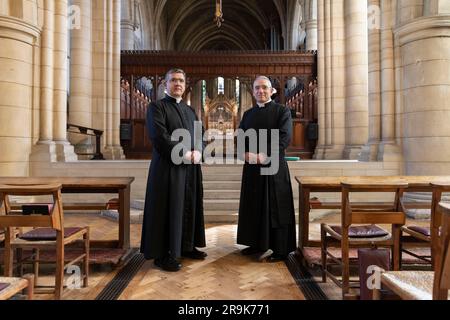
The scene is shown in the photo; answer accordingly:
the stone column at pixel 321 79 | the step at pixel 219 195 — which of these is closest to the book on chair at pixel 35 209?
the step at pixel 219 195

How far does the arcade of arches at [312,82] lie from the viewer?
5668 millimetres

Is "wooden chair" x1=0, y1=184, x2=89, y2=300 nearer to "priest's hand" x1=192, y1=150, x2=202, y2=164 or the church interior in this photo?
the church interior

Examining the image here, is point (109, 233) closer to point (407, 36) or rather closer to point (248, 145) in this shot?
point (248, 145)

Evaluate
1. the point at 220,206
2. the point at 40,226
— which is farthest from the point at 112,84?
the point at 40,226

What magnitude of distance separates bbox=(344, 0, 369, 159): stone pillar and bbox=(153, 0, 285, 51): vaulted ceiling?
9371 mm

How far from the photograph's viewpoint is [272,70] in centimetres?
1107

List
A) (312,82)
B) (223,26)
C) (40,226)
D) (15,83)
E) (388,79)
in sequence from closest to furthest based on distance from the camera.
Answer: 1. (40,226)
2. (15,83)
3. (388,79)
4. (312,82)
5. (223,26)

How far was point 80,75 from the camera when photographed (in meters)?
8.92

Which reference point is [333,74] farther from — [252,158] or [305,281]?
[305,281]

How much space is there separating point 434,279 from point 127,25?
13301mm

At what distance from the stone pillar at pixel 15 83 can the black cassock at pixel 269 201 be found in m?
4.23

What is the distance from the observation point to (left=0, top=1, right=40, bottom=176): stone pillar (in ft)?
18.9
